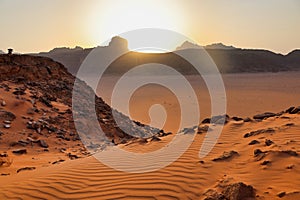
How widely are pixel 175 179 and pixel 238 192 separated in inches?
37.8

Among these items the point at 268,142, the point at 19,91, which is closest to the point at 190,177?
the point at 268,142

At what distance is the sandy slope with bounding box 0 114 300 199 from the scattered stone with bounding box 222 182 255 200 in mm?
124

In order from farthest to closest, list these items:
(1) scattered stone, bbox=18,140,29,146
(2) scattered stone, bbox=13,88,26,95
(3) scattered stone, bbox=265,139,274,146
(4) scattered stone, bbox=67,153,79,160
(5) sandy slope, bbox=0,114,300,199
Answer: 1. (2) scattered stone, bbox=13,88,26,95
2. (1) scattered stone, bbox=18,140,29,146
3. (4) scattered stone, bbox=67,153,79,160
4. (3) scattered stone, bbox=265,139,274,146
5. (5) sandy slope, bbox=0,114,300,199

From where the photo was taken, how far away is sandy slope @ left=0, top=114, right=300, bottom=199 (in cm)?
401

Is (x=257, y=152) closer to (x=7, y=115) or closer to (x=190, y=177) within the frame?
(x=190, y=177)

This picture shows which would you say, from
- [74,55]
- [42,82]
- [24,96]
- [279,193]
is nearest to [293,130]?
[279,193]

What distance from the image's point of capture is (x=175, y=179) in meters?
4.36

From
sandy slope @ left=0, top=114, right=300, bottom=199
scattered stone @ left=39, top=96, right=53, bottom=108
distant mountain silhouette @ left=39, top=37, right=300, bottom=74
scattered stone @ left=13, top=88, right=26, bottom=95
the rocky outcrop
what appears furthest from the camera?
distant mountain silhouette @ left=39, top=37, right=300, bottom=74

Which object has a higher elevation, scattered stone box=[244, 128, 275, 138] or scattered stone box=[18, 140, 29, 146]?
scattered stone box=[18, 140, 29, 146]

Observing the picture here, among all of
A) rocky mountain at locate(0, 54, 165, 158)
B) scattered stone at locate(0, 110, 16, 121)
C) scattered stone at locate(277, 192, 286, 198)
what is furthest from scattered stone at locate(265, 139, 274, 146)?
scattered stone at locate(0, 110, 16, 121)

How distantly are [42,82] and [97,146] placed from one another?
5.70 metres

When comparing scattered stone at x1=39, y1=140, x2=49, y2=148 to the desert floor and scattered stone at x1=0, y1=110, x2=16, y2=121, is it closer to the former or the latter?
scattered stone at x1=0, y1=110, x2=16, y2=121

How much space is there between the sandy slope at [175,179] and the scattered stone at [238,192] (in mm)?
124

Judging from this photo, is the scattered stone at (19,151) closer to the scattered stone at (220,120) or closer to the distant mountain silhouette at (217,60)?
the scattered stone at (220,120)
